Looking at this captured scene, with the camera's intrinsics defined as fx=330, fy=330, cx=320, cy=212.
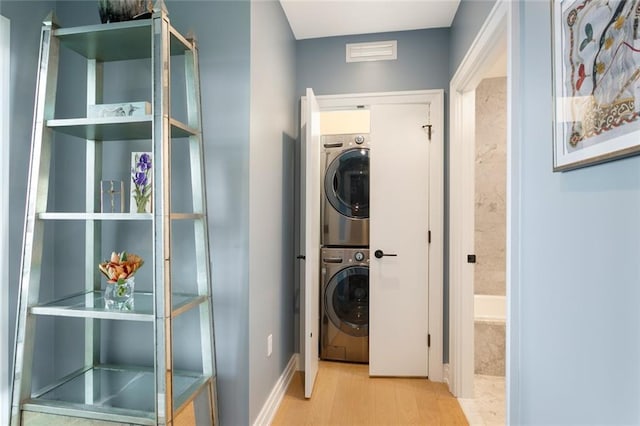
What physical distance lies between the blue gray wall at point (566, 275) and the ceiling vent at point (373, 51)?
1421mm

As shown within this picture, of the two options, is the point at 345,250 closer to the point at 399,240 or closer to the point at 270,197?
the point at 399,240

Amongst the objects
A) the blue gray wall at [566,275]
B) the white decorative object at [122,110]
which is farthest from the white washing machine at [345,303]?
the white decorative object at [122,110]

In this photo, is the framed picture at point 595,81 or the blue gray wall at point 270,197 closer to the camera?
the framed picture at point 595,81

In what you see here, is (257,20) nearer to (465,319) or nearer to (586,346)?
(586,346)

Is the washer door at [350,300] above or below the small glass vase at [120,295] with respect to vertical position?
below

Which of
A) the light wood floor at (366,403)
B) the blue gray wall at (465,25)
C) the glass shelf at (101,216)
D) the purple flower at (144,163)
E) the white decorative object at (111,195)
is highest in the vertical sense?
the blue gray wall at (465,25)

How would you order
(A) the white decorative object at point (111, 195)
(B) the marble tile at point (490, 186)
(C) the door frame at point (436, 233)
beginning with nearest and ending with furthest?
(A) the white decorative object at point (111, 195) → (C) the door frame at point (436, 233) → (B) the marble tile at point (490, 186)

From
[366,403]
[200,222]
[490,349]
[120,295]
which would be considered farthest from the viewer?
[490,349]

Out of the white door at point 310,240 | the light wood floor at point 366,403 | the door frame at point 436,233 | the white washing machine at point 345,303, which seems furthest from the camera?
the white washing machine at point 345,303

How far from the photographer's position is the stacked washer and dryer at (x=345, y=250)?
9.32 feet

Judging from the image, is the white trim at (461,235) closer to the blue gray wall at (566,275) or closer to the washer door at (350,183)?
the washer door at (350,183)

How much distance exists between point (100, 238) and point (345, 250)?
70.1 inches

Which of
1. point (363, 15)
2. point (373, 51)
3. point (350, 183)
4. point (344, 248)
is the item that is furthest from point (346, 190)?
point (363, 15)

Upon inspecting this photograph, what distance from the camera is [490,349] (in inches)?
101
